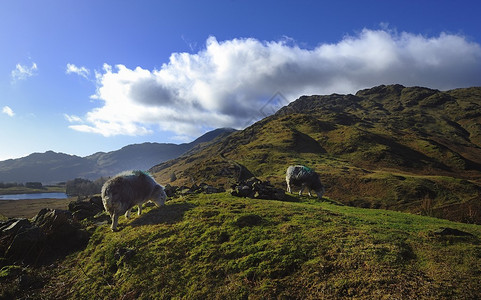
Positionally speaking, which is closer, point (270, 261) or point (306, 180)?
point (270, 261)

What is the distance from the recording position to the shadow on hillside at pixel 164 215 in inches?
597

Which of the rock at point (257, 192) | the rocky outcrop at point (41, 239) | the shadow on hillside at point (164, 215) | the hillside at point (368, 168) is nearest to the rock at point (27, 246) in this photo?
the rocky outcrop at point (41, 239)

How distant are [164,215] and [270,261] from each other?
27.1ft

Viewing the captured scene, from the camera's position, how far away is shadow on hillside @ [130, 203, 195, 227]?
49.7 ft

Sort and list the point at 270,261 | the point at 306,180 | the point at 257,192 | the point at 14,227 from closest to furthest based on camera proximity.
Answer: the point at 270,261 < the point at 14,227 < the point at 257,192 < the point at 306,180

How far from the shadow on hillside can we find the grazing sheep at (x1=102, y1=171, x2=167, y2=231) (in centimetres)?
94

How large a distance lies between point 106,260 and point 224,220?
5.81 metres

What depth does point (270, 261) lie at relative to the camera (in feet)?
33.4

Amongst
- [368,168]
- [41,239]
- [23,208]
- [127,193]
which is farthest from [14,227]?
[23,208]

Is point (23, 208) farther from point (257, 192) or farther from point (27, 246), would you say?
point (257, 192)

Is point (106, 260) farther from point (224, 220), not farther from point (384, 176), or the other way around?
point (384, 176)

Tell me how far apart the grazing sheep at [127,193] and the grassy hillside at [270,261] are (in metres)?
1.35

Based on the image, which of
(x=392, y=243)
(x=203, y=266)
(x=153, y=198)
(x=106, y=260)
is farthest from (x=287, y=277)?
(x=153, y=198)

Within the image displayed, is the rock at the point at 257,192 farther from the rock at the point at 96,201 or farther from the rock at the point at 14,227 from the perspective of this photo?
the rock at the point at 14,227
